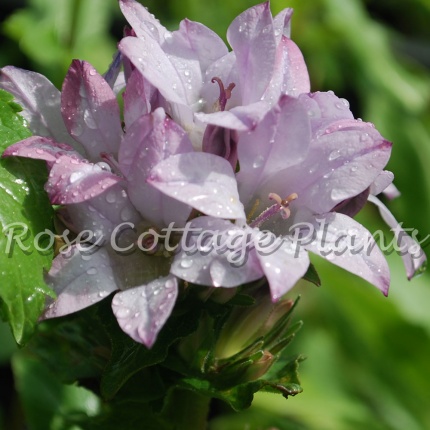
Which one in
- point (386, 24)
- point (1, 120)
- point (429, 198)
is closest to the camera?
point (1, 120)

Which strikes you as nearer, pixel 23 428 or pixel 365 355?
pixel 23 428

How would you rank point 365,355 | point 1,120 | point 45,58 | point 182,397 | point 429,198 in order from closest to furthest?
1. point 1,120
2. point 182,397
3. point 45,58
4. point 365,355
5. point 429,198

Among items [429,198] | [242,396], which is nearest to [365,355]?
[429,198]

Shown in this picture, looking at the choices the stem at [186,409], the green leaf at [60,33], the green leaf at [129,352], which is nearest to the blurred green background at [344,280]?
the green leaf at [60,33]

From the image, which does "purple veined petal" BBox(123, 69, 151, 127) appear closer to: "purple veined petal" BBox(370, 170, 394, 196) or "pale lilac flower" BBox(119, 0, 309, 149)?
"pale lilac flower" BBox(119, 0, 309, 149)

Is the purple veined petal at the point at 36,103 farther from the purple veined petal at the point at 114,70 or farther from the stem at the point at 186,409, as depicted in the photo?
the stem at the point at 186,409

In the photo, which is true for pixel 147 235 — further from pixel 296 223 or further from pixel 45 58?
pixel 45 58

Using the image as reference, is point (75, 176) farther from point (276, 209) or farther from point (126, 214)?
point (276, 209)
